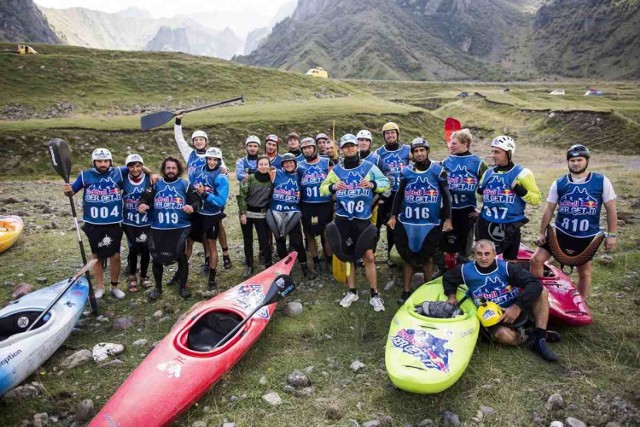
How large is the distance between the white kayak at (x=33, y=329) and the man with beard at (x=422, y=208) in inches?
212

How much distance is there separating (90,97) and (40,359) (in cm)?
3125

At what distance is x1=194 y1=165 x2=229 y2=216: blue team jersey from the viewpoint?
779 centimetres

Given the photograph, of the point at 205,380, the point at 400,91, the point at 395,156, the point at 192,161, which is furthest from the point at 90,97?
the point at 400,91

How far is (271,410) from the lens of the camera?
16.0 ft

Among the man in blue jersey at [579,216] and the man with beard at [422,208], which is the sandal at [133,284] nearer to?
the man with beard at [422,208]

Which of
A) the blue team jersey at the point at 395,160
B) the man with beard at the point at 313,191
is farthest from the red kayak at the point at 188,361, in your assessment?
the blue team jersey at the point at 395,160

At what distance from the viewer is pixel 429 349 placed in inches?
194

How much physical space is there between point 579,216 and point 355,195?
11.4 feet

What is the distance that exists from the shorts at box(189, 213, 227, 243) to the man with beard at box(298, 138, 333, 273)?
1757mm

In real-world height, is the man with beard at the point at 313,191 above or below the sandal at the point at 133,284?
above

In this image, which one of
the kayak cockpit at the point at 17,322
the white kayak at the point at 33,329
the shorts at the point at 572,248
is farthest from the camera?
the shorts at the point at 572,248

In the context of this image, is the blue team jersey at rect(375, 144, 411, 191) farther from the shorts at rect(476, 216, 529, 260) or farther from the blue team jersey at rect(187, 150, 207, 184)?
the blue team jersey at rect(187, 150, 207, 184)

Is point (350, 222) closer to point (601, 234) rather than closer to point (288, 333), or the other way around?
point (288, 333)

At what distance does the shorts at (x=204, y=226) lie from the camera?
792cm
